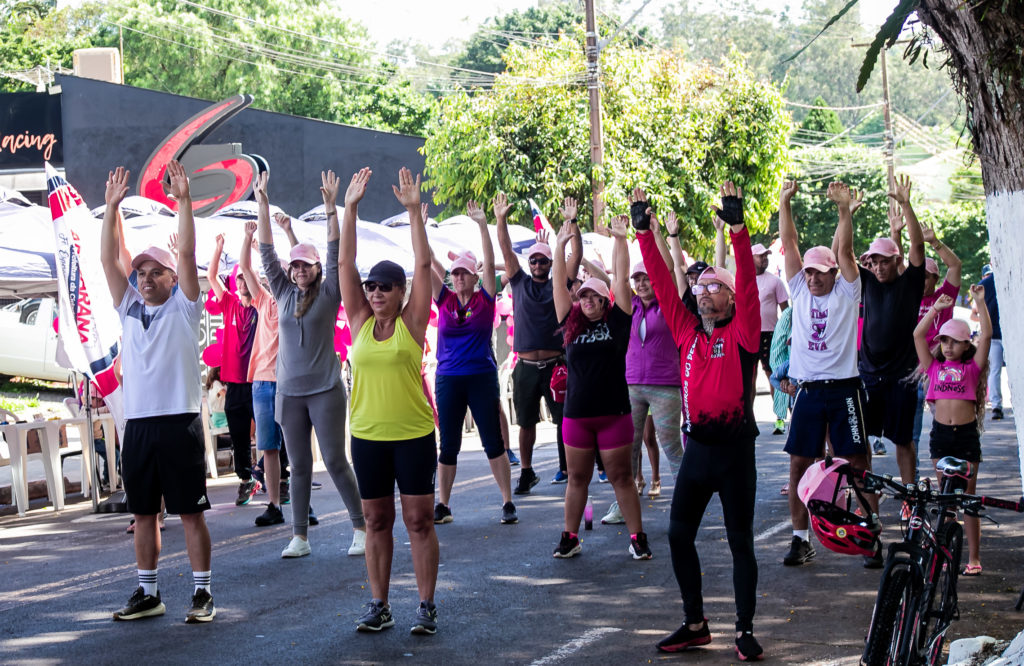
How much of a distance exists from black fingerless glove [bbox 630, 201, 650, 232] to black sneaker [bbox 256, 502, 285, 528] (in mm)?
4744

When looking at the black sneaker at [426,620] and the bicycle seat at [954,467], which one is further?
the black sneaker at [426,620]

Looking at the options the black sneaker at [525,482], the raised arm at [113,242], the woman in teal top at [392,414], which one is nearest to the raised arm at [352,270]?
the woman in teal top at [392,414]

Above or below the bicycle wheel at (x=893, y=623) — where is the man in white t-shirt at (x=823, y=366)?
above

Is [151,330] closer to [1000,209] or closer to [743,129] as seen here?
[1000,209]

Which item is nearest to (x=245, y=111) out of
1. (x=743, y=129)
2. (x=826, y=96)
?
(x=743, y=129)

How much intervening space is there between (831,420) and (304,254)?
359cm

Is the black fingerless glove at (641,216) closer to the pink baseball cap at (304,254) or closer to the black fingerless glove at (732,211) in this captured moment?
the black fingerless glove at (732,211)

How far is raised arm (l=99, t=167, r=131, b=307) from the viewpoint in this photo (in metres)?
6.76

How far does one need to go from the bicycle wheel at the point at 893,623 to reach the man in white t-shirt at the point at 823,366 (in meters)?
2.80

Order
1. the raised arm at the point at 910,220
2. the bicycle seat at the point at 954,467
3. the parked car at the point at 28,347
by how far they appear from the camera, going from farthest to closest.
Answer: the parked car at the point at 28,347 → the raised arm at the point at 910,220 → the bicycle seat at the point at 954,467

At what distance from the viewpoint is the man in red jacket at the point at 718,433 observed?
5895 millimetres

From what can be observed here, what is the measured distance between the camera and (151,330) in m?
6.74

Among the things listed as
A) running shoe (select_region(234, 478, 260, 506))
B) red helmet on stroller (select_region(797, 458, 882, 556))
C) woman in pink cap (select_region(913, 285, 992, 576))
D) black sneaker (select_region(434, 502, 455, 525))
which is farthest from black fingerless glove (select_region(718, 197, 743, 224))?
running shoe (select_region(234, 478, 260, 506))

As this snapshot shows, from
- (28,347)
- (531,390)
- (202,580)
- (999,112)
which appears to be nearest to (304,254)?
(202,580)
